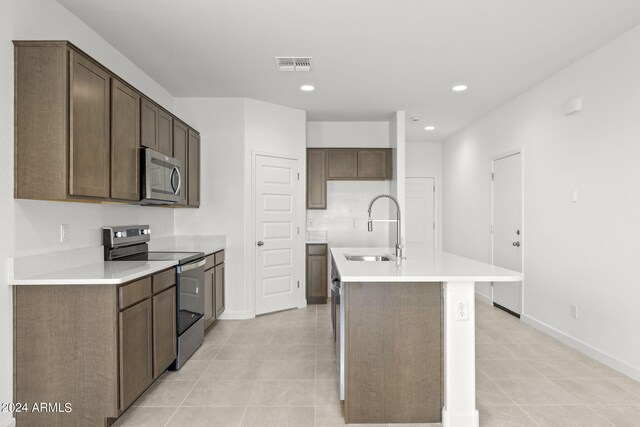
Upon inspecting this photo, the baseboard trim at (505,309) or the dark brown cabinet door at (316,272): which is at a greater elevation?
the dark brown cabinet door at (316,272)

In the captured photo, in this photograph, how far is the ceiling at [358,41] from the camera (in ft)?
8.45

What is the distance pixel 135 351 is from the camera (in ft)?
7.48

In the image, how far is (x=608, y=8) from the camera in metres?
2.58

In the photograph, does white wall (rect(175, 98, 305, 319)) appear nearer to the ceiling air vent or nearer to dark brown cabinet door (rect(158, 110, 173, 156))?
dark brown cabinet door (rect(158, 110, 173, 156))

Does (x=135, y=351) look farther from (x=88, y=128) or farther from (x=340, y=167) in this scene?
(x=340, y=167)

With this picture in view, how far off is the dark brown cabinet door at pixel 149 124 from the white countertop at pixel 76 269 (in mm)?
920

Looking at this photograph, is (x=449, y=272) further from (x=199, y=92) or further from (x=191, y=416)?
(x=199, y=92)

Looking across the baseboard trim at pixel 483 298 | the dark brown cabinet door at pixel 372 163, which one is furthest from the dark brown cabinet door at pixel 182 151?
the baseboard trim at pixel 483 298

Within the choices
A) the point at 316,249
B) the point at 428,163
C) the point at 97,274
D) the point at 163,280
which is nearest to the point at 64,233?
the point at 97,274

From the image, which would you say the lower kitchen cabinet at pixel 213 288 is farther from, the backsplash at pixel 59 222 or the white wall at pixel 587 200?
the white wall at pixel 587 200

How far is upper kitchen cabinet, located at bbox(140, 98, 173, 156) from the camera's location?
3012 millimetres

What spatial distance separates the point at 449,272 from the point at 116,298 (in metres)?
1.88

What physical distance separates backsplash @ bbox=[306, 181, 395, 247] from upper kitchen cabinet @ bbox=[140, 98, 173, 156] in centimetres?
271

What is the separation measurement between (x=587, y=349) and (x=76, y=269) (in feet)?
13.4
